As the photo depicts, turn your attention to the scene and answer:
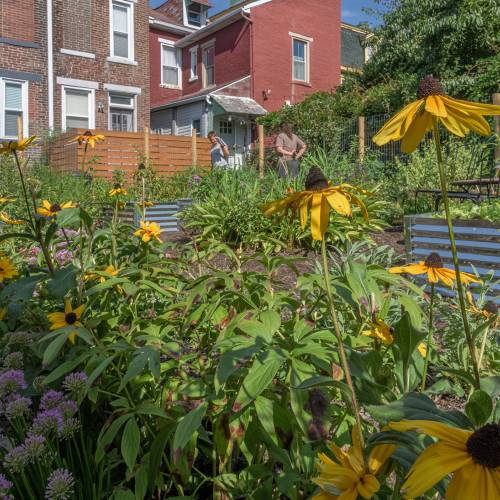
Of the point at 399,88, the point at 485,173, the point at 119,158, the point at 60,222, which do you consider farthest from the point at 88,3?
the point at 60,222

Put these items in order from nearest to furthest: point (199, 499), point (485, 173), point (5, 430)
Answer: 1. point (199, 499)
2. point (5, 430)
3. point (485, 173)

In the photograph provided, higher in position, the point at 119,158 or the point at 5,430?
the point at 119,158

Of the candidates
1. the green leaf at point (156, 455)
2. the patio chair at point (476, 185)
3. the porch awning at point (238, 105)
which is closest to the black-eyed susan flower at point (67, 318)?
the green leaf at point (156, 455)

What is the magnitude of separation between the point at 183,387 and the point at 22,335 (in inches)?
27.1

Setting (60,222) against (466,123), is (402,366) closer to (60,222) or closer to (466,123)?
(466,123)

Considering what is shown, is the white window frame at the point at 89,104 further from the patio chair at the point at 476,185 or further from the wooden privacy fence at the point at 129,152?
the patio chair at the point at 476,185

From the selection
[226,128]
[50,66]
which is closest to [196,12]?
[226,128]

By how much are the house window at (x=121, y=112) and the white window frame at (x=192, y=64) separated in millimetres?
5383

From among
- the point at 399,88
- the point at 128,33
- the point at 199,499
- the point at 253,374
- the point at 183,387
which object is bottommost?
the point at 199,499

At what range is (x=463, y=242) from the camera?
11.5ft

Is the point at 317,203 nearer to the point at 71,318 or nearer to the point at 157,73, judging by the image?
the point at 71,318

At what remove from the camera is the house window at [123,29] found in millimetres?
17578

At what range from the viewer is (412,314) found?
1.23 metres

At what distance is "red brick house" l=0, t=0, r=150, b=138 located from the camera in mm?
A: 15461
